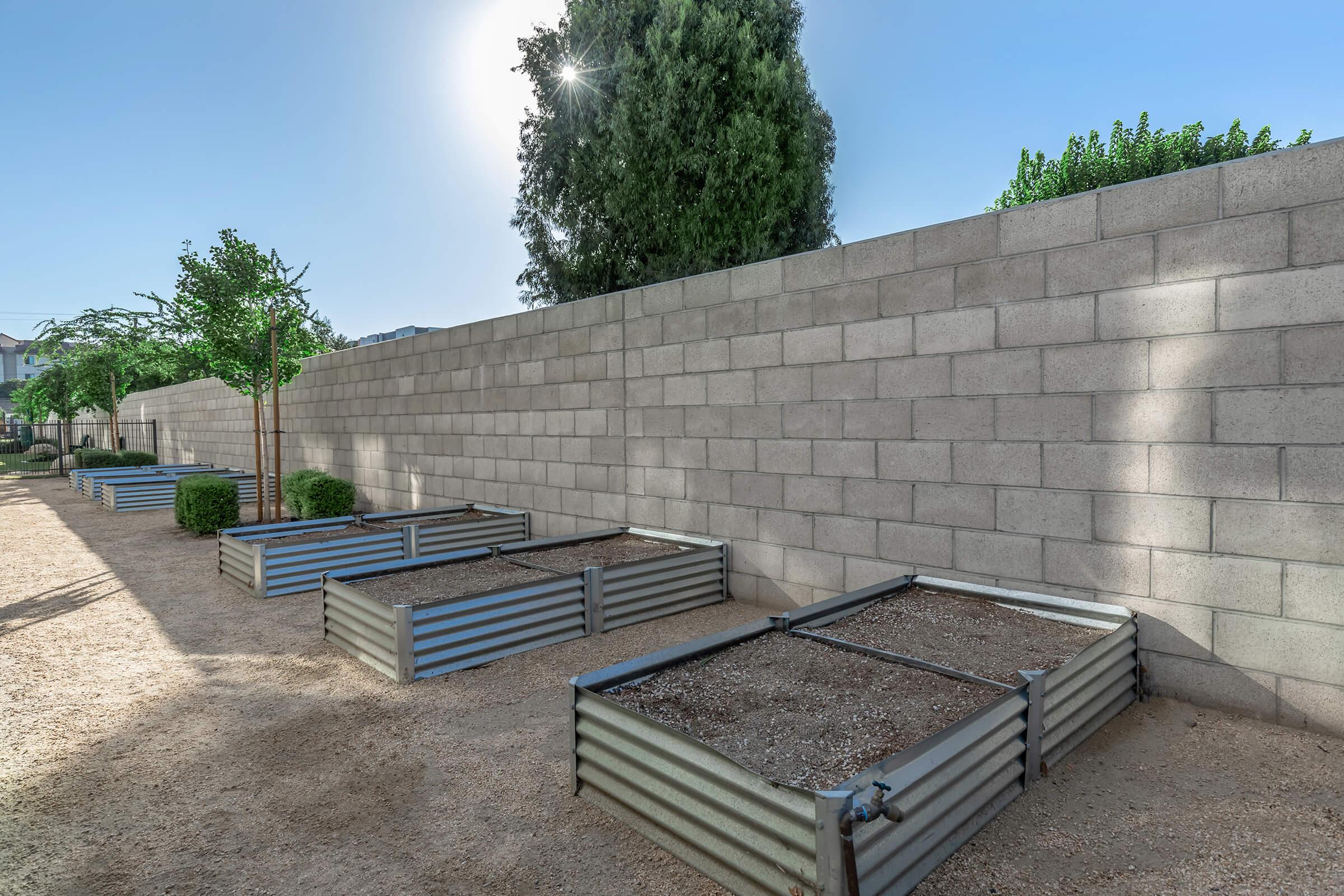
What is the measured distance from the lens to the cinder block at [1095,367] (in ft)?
13.9

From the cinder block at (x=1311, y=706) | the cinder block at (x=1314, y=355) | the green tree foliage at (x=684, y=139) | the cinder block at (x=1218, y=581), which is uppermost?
the green tree foliage at (x=684, y=139)

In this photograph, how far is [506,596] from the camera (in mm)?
5098

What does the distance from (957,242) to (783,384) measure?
181cm

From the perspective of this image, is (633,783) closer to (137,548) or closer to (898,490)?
(898,490)

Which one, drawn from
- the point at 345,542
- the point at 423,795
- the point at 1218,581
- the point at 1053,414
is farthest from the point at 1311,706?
the point at 345,542

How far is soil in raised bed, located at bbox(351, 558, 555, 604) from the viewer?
5.64m

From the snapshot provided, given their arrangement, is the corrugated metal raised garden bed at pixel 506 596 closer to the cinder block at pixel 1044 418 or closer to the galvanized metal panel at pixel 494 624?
the galvanized metal panel at pixel 494 624

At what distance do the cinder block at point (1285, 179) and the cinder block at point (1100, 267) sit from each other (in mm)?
447

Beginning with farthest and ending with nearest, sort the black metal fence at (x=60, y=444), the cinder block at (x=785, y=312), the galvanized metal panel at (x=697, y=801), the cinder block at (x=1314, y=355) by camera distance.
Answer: the black metal fence at (x=60, y=444) < the cinder block at (x=785, y=312) < the cinder block at (x=1314, y=355) < the galvanized metal panel at (x=697, y=801)

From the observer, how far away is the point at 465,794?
3.24m

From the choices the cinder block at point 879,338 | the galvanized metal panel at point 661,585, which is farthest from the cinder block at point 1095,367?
the galvanized metal panel at point 661,585

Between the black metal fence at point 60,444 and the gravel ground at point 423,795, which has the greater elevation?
the black metal fence at point 60,444

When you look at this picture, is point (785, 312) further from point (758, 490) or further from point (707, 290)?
point (758, 490)

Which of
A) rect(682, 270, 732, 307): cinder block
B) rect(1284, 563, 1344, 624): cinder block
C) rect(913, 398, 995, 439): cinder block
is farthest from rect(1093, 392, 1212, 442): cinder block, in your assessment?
rect(682, 270, 732, 307): cinder block
